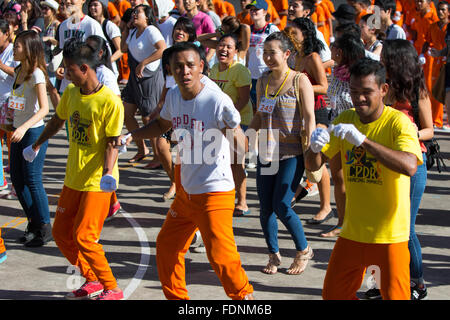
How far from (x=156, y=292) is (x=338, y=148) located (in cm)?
212

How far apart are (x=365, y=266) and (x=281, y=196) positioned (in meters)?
1.81

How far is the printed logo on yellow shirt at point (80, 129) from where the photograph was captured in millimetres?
5281

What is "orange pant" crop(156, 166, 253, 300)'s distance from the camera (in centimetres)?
462

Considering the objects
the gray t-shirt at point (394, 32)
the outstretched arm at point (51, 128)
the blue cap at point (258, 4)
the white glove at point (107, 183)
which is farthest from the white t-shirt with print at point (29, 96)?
the gray t-shirt at point (394, 32)

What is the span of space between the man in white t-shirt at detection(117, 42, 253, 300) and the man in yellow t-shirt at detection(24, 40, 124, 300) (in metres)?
0.65

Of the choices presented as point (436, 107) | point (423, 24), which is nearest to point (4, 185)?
point (436, 107)

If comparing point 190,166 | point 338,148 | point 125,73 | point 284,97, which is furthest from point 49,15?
point 338,148

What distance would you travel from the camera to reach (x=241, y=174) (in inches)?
299

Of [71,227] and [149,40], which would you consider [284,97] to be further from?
[149,40]

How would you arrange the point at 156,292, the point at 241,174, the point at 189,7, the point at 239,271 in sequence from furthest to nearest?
the point at 189,7 < the point at 241,174 < the point at 156,292 < the point at 239,271

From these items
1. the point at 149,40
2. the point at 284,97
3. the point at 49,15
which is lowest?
the point at 284,97

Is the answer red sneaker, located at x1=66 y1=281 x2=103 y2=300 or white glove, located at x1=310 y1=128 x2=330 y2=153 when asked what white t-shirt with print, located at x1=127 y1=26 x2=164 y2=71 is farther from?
white glove, located at x1=310 y1=128 x2=330 y2=153

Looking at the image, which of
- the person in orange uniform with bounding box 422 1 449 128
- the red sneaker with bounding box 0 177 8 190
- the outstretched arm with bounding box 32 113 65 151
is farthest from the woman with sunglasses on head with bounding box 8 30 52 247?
the person in orange uniform with bounding box 422 1 449 128
